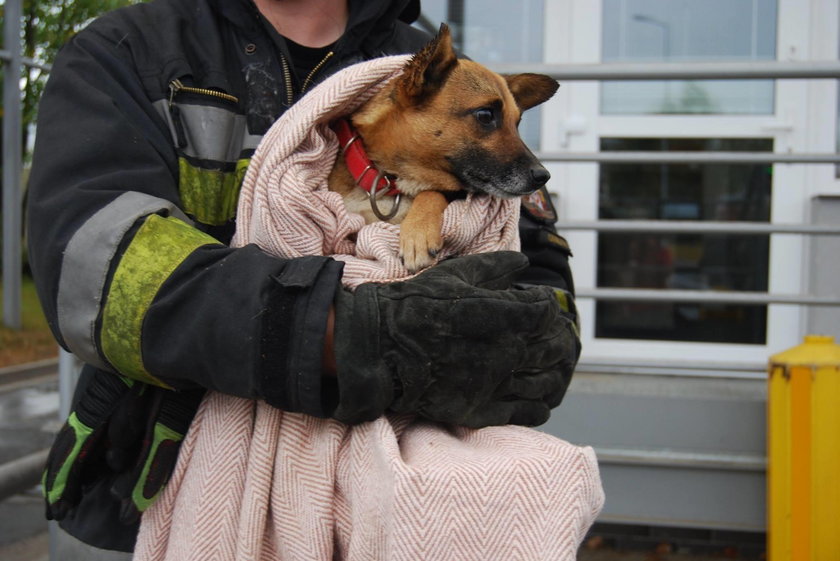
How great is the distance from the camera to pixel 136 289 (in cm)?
98

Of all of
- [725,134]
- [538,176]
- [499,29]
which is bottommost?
[538,176]

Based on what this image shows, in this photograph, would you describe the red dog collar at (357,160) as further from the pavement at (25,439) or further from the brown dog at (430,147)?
the pavement at (25,439)

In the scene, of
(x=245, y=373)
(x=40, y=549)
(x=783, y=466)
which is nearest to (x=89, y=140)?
(x=245, y=373)

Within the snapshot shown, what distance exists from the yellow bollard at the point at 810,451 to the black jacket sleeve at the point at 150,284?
1.87 metres

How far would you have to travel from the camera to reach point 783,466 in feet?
7.93

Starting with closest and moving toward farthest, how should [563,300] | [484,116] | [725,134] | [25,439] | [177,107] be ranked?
1. [177,107]
2. [563,300]
3. [484,116]
4. [25,439]
5. [725,134]

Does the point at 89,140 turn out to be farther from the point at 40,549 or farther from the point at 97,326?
the point at 40,549

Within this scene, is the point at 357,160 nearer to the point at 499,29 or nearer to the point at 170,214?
the point at 170,214

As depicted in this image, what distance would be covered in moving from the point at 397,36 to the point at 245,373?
0.86 meters

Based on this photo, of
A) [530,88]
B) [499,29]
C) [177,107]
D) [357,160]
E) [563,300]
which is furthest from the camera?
[499,29]

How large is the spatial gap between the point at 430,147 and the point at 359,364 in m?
0.62

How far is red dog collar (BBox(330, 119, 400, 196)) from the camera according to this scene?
1.31 m

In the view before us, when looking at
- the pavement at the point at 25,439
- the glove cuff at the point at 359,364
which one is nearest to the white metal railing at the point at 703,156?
the glove cuff at the point at 359,364

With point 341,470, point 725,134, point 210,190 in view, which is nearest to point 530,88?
point 210,190
